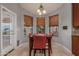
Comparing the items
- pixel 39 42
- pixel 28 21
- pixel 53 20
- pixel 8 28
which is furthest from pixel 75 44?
pixel 8 28

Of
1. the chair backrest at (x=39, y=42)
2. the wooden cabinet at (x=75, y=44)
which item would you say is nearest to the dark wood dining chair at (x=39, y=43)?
the chair backrest at (x=39, y=42)

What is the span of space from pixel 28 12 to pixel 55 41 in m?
1.13

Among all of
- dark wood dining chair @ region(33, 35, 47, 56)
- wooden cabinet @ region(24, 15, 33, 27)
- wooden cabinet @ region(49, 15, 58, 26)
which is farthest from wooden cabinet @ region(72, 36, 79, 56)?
wooden cabinet @ region(24, 15, 33, 27)

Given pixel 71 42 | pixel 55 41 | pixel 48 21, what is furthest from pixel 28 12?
pixel 71 42

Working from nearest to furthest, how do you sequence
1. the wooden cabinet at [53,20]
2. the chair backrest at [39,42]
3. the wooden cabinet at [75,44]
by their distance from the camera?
1. the wooden cabinet at [75,44]
2. the wooden cabinet at [53,20]
3. the chair backrest at [39,42]

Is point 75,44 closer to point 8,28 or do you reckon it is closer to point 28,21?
point 28,21

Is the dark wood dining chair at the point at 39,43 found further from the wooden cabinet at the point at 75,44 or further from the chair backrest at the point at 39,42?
the wooden cabinet at the point at 75,44

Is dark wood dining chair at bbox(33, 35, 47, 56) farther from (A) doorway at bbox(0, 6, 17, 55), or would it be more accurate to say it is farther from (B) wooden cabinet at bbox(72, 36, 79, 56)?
(B) wooden cabinet at bbox(72, 36, 79, 56)

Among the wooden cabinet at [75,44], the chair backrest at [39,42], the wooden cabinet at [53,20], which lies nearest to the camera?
the wooden cabinet at [75,44]

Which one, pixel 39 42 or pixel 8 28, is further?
pixel 39 42

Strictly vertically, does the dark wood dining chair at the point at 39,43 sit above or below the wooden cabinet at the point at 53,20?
below

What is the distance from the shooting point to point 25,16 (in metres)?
3.56

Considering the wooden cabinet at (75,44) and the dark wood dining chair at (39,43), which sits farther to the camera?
the dark wood dining chair at (39,43)

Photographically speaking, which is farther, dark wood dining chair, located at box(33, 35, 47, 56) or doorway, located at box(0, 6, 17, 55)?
dark wood dining chair, located at box(33, 35, 47, 56)
